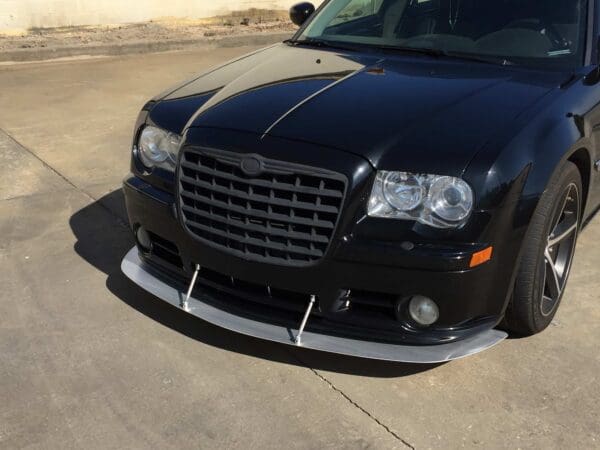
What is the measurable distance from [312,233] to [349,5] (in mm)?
2399

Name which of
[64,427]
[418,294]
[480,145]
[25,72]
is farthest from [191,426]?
[25,72]

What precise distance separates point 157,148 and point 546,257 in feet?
6.21

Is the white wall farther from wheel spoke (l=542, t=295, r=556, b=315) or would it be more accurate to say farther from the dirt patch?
wheel spoke (l=542, t=295, r=556, b=315)

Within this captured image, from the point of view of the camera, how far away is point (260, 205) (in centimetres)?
294

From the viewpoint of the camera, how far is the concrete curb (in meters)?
10.2

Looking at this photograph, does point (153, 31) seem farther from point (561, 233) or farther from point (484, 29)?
point (561, 233)

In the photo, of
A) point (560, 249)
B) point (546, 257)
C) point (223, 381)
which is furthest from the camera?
point (560, 249)

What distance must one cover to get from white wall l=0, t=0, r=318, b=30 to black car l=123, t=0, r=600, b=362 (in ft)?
27.9

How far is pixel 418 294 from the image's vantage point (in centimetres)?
282

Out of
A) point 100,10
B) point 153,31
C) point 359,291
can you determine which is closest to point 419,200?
point 359,291

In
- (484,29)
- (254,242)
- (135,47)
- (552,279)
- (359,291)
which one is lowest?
(135,47)

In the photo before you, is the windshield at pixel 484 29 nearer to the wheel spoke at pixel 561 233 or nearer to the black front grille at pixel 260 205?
the wheel spoke at pixel 561 233

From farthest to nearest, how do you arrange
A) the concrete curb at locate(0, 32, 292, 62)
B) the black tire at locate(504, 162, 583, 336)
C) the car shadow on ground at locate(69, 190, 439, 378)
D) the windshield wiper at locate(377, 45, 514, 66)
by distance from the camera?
1. the concrete curb at locate(0, 32, 292, 62)
2. the windshield wiper at locate(377, 45, 514, 66)
3. the car shadow on ground at locate(69, 190, 439, 378)
4. the black tire at locate(504, 162, 583, 336)

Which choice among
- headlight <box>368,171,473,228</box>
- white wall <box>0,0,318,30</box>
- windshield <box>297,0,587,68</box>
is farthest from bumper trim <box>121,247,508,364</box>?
white wall <box>0,0,318,30</box>
